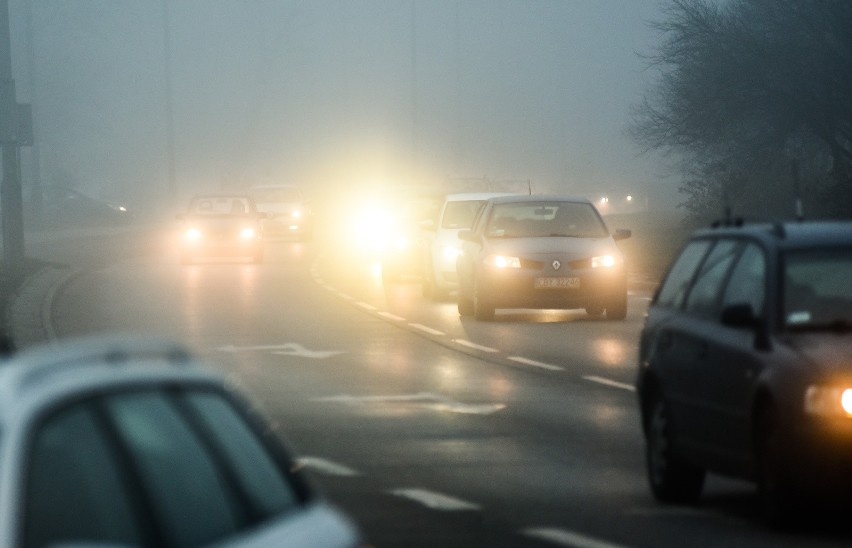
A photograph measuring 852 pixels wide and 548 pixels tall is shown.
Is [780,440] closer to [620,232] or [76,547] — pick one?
[76,547]

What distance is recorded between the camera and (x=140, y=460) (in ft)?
14.4

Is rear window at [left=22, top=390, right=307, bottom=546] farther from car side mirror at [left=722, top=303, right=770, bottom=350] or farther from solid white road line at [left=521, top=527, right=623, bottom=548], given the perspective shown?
car side mirror at [left=722, top=303, right=770, bottom=350]

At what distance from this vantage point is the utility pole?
35.5 m

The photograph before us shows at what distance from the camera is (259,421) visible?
490 centimetres

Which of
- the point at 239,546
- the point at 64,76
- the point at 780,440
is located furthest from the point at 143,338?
the point at 64,76

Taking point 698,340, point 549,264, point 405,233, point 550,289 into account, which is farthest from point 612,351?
point 405,233

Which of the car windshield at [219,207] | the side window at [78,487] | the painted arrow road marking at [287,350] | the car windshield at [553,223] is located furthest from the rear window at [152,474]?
the car windshield at [219,207]

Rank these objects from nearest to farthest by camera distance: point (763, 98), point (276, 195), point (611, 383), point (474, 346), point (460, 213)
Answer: point (611, 383) → point (474, 346) → point (460, 213) → point (763, 98) → point (276, 195)

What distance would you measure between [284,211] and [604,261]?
38.3 meters

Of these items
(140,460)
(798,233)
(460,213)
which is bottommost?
(140,460)

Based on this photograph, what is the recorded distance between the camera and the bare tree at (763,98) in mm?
42969

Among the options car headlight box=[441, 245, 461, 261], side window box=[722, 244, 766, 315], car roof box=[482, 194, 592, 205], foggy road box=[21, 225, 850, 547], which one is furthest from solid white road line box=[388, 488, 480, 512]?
car headlight box=[441, 245, 461, 261]

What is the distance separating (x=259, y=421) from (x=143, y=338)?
340 mm

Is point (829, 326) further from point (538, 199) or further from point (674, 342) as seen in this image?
point (538, 199)
